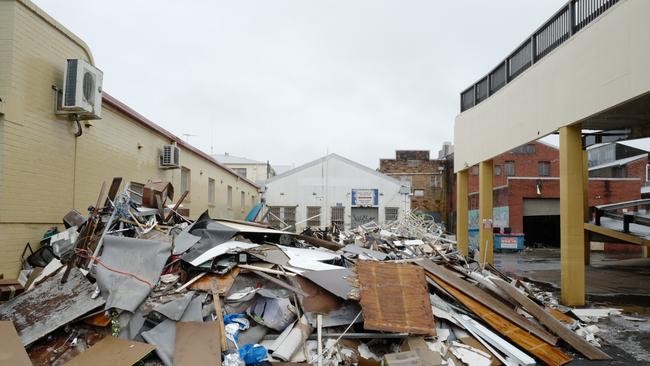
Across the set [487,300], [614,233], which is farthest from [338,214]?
[487,300]

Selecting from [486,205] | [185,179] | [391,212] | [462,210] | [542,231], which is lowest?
[542,231]

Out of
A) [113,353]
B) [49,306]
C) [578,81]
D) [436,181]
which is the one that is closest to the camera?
[113,353]

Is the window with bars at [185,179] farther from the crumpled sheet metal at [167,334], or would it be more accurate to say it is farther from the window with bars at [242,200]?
the crumpled sheet metal at [167,334]

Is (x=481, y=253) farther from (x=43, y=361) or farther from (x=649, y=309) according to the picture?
(x=43, y=361)

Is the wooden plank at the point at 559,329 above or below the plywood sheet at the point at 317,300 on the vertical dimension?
below

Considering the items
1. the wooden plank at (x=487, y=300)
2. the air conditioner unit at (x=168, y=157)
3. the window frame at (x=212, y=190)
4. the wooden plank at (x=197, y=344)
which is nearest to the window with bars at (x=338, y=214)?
the window frame at (x=212, y=190)

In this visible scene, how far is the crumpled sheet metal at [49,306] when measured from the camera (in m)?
5.20

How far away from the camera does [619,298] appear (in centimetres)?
1055

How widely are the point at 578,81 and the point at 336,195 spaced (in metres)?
19.7

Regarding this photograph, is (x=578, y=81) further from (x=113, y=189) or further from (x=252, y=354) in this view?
(x=113, y=189)

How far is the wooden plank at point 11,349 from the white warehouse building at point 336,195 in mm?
22658

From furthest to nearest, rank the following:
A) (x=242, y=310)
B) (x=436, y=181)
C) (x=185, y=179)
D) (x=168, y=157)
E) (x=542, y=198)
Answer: (x=436, y=181), (x=542, y=198), (x=185, y=179), (x=168, y=157), (x=242, y=310)

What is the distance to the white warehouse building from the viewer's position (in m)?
27.8

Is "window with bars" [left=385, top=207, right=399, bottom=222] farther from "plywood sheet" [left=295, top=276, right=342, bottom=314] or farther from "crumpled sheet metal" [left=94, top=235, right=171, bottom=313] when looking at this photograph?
"crumpled sheet metal" [left=94, top=235, right=171, bottom=313]
